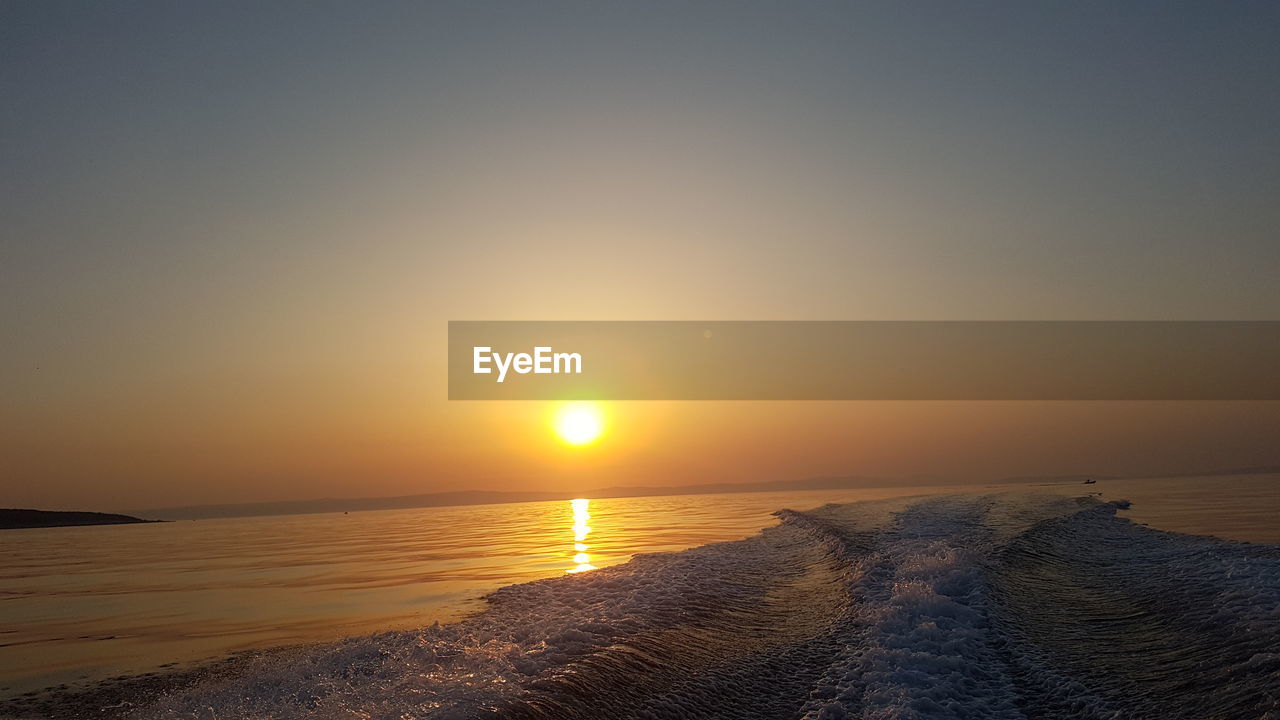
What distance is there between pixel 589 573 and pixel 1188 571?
11441mm

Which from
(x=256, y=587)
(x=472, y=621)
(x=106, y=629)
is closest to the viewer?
(x=472, y=621)

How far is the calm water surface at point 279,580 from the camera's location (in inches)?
451

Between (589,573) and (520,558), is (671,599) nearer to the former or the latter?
(589,573)

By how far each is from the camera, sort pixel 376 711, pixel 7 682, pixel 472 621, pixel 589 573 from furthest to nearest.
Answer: pixel 589 573 < pixel 472 621 < pixel 7 682 < pixel 376 711

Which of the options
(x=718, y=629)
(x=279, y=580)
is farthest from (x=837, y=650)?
(x=279, y=580)

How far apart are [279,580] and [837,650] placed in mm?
14869

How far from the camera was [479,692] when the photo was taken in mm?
8047

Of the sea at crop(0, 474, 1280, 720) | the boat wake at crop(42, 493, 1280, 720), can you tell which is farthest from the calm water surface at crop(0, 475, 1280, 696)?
the boat wake at crop(42, 493, 1280, 720)

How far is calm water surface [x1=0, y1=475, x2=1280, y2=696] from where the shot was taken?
11468mm

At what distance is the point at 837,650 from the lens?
413 inches

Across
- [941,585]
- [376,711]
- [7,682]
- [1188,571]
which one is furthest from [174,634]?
[1188,571]

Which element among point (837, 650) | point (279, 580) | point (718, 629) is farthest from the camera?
point (279, 580)

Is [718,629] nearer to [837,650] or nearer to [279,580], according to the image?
[837,650]

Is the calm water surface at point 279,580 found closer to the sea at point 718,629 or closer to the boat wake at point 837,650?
the sea at point 718,629
